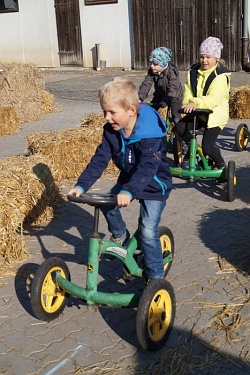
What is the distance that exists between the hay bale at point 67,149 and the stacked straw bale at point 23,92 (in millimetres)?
4187

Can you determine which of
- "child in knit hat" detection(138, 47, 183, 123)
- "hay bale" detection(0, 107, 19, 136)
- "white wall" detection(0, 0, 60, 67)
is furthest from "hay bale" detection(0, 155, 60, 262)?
"white wall" detection(0, 0, 60, 67)

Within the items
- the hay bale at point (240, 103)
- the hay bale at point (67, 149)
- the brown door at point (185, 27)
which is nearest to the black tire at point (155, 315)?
the hay bale at point (67, 149)

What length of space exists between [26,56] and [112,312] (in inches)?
747

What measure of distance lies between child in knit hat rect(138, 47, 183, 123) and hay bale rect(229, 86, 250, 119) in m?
3.01

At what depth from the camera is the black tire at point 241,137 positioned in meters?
8.05

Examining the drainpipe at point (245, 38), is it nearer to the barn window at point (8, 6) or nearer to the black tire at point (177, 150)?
the barn window at point (8, 6)

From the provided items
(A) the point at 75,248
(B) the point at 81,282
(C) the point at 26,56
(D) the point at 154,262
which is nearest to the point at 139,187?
(D) the point at 154,262

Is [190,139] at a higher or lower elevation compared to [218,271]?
higher

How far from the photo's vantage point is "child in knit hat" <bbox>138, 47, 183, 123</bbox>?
7.30m

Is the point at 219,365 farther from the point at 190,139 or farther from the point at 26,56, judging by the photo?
the point at 26,56

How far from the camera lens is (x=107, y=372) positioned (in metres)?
3.21

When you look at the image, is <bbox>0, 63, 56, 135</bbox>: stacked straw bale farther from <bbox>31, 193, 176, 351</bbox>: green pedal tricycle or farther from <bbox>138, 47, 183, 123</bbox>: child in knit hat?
<bbox>31, 193, 176, 351</bbox>: green pedal tricycle

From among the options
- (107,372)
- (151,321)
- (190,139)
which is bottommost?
(107,372)

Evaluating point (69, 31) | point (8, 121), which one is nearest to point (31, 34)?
point (69, 31)
